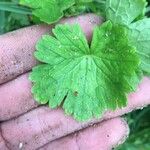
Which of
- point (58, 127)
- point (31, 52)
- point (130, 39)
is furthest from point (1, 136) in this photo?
point (130, 39)

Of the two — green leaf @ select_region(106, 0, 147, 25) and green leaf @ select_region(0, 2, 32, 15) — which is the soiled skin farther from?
green leaf @ select_region(0, 2, 32, 15)

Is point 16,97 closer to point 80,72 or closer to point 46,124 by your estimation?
point 46,124

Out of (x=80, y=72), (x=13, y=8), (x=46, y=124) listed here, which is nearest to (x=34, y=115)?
(x=46, y=124)

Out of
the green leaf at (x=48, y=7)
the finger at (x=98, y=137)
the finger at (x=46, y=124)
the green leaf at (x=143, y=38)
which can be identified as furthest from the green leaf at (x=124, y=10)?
the finger at (x=98, y=137)

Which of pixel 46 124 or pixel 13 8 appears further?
pixel 13 8

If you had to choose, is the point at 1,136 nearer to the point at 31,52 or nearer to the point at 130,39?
the point at 31,52

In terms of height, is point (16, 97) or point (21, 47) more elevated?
point (21, 47)

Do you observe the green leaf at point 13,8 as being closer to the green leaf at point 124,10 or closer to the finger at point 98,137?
the green leaf at point 124,10
